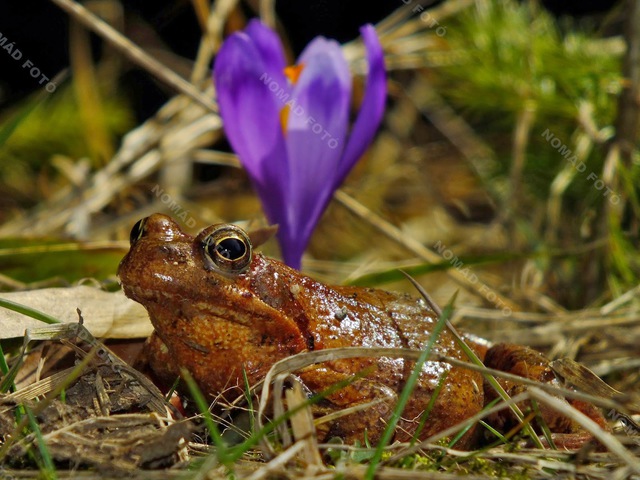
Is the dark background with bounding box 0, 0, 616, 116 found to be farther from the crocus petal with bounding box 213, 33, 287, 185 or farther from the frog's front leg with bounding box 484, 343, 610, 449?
the frog's front leg with bounding box 484, 343, 610, 449

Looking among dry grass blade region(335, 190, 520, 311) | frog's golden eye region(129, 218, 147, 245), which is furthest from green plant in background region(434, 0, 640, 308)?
frog's golden eye region(129, 218, 147, 245)

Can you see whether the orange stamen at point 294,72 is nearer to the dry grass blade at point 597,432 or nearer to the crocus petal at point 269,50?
the crocus petal at point 269,50

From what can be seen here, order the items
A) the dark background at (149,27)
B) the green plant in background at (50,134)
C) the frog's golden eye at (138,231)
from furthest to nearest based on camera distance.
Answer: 1. the dark background at (149,27)
2. the green plant in background at (50,134)
3. the frog's golden eye at (138,231)

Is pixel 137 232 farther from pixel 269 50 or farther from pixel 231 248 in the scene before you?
pixel 269 50

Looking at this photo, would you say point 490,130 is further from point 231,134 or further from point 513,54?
point 231,134

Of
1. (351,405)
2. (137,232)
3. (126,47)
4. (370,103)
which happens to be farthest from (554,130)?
(137,232)

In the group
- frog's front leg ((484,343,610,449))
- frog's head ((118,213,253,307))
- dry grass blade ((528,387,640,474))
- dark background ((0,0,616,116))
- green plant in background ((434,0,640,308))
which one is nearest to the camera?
dry grass blade ((528,387,640,474))

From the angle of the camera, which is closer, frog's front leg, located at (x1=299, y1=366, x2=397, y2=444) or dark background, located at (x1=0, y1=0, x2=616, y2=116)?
frog's front leg, located at (x1=299, y1=366, x2=397, y2=444)

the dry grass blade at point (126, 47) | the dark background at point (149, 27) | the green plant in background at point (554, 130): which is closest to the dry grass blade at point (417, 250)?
the green plant in background at point (554, 130)

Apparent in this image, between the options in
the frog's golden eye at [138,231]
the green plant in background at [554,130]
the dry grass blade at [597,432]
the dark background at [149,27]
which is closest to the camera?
the dry grass blade at [597,432]
